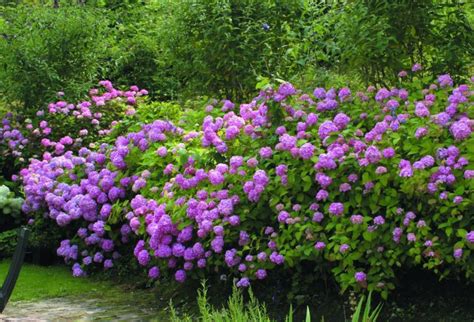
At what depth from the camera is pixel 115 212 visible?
7270mm

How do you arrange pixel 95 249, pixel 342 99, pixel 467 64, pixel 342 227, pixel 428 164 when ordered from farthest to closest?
pixel 95 249 → pixel 467 64 → pixel 342 99 → pixel 342 227 → pixel 428 164

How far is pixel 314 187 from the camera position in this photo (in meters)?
5.75

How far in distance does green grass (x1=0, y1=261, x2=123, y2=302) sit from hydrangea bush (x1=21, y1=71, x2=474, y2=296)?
499mm

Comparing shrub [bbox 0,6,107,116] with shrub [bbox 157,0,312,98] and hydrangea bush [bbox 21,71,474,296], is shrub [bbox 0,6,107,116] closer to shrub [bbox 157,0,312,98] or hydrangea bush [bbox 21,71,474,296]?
shrub [bbox 157,0,312,98]

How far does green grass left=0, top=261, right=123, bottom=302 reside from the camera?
7.12 m

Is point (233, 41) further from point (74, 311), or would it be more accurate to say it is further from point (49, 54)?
point (74, 311)

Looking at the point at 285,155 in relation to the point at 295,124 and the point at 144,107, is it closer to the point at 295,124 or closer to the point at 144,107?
the point at 295,124

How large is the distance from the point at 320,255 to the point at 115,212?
2487 mm

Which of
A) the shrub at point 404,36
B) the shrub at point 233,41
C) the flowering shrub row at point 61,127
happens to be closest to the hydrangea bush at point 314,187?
the shrub at point 404,36

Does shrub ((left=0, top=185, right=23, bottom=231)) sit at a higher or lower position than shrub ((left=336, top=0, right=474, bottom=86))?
lower

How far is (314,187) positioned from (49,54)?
5702 millimetres

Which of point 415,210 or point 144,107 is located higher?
point 144,107

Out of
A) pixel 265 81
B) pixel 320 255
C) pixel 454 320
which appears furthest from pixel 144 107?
pixel 454 320

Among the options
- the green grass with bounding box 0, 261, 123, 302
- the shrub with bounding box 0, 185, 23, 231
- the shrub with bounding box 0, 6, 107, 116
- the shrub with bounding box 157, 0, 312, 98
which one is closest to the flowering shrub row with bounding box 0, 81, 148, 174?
the shrub with bounding box 0, 6, 107, 116
